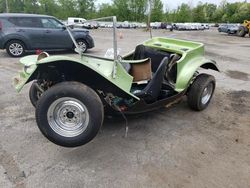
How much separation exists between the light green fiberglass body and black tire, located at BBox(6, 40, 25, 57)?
6.11 meters

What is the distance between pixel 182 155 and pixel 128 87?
1.14 m

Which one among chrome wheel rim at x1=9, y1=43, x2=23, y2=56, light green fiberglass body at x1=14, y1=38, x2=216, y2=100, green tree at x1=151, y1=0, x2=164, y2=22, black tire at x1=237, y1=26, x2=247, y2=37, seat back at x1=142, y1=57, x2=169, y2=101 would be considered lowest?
black tire at x1=237, y1=26, x2=247, y2=37

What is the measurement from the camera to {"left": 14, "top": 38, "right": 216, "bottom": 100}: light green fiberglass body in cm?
327

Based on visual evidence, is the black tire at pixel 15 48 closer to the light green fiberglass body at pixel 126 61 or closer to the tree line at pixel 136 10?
the light green fiberglass body at pixel 126 61

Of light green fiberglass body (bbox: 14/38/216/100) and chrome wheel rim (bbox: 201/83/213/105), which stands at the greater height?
light green fiberglass body (bbox: 14/38/216/100)

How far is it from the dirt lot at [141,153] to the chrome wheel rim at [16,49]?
5.72 meters

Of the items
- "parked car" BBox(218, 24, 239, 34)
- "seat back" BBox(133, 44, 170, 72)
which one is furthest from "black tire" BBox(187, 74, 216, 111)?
"parked car" BBox(218, 24, 239, 34)

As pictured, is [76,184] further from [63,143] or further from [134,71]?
[134,71]

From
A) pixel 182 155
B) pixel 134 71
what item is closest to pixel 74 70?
pixel 134 71

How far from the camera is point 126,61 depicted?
4.10 meters

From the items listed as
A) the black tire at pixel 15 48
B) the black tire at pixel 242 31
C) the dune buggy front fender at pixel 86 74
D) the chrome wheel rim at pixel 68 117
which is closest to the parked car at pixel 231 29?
the black tire at pixel 242 31

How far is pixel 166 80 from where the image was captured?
463 centimetres

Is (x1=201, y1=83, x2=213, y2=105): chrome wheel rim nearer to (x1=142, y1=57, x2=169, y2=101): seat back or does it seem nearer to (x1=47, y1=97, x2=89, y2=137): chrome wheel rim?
(x1=142, y1=57, x2=169, y2=101): seat back

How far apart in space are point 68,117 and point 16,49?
26.7ft
